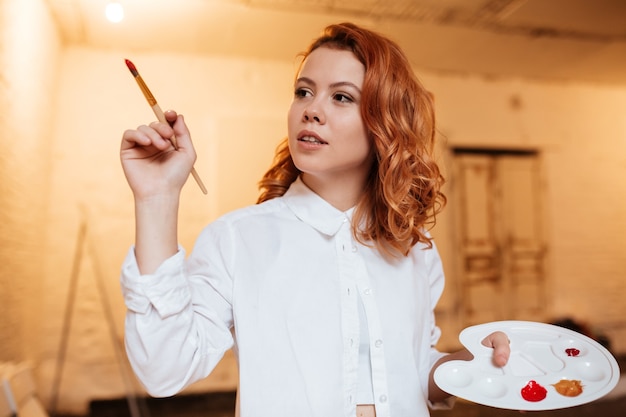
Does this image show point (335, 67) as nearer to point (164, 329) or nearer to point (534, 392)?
point (164, 329)

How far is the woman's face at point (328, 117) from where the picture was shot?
122cm

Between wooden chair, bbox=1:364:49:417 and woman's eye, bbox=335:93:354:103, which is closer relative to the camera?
woman's eye, bbox=335:93:354:103

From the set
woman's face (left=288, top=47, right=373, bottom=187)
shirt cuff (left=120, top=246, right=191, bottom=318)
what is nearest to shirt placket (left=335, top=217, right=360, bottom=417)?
woman's face (left=288, top=47, right=373, bottom=187)

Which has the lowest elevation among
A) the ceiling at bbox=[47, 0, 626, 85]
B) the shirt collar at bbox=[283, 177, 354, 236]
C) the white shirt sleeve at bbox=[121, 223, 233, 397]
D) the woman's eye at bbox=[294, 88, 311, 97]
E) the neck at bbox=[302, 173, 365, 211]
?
the white shirt sleeve at bbox=[121, 223, 233, 397]

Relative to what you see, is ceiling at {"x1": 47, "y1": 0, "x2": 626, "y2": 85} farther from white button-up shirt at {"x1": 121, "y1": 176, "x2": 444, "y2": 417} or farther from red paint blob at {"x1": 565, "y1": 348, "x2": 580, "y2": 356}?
red paint blob at {"x1": 565, "y1": 348, "x2": 580, "y2": 356}

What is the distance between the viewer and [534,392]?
3.15 ft

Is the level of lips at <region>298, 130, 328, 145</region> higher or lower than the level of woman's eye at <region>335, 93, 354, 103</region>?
lower

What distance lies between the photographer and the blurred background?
3.78m

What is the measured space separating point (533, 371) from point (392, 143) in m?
0.63

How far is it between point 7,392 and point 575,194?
5.99 meters

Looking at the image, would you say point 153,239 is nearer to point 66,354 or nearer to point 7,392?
point 7,392

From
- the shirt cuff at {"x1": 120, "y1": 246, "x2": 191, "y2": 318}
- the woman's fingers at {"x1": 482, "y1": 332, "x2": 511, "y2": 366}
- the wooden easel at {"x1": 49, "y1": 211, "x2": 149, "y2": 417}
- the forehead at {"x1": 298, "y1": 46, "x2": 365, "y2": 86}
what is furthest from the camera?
the wooden easel at {"x1": 49, "y1": 211, "x2": 149, "y2": 417}

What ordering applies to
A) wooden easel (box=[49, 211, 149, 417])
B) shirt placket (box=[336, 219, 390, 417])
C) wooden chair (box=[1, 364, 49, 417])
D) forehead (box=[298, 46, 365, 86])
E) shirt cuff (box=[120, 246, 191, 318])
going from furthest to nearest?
wooden easel (box=[49, 211, 149, 417]) < wooden chair (box=[1, 364, 49, 417]) < forehead (box=[298, 46, 365, 86]) < shirt placket (box=[336, 219, 390, 417]) < shirt cuff (box=[120, 246, 191, 318])

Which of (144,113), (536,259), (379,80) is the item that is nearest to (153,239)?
(379,80)
